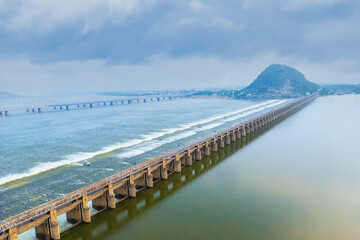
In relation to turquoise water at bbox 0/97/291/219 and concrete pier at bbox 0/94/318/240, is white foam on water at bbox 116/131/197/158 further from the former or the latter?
concrete pier at bbox 0/94/318/240

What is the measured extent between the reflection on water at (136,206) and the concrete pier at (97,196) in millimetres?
790

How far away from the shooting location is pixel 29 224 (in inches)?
982

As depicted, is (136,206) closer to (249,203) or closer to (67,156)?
(249,203)

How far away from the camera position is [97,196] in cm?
3200

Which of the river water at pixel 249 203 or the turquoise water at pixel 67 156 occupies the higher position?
the turquoise water at pixel 67 156

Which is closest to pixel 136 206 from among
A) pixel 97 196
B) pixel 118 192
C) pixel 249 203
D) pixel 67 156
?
pixel 118 192

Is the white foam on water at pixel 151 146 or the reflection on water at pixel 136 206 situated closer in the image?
the reflection on water at pixel 136 206

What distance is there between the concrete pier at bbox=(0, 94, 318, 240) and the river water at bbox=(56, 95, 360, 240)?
4.46 feet

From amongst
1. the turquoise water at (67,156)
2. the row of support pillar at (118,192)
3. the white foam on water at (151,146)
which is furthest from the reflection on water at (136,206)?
the white foam on water at (151,146)

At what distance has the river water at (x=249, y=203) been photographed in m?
29.6

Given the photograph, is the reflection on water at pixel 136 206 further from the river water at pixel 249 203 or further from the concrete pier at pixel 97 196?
the concrete pier at pixel 97 196

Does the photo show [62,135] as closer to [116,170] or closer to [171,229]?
[116,170]

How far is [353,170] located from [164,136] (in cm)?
4661

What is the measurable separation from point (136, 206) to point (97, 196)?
588cm
